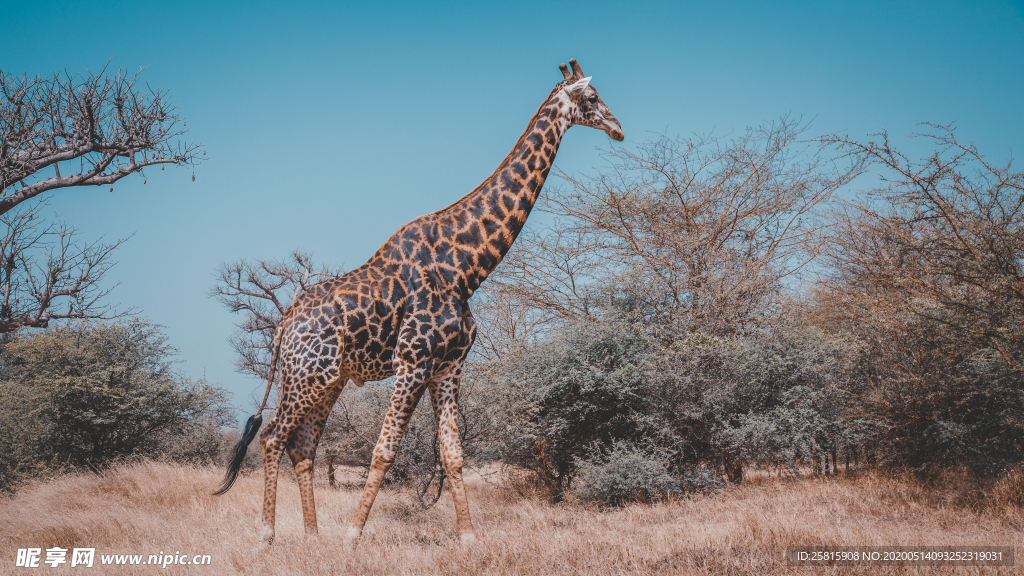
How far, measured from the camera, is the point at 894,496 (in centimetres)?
778

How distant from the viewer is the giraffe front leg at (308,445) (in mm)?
6168

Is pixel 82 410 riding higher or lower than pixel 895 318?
lower

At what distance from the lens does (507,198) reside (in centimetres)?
623

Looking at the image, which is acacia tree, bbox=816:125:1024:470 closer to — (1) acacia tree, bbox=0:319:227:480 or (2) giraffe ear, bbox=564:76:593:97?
(2) giraffe ear, bbox=564:76:593:97

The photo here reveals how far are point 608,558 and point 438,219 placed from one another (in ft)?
12.4

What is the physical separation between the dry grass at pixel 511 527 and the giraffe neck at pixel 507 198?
8.91 ft

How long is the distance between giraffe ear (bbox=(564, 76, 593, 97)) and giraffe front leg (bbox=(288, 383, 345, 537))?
423 cm

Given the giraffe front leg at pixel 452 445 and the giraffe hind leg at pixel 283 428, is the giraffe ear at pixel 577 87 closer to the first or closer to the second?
the giraffe front leg at pixel 452 445

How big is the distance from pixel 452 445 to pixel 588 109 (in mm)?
4055

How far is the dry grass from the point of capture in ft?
15.5

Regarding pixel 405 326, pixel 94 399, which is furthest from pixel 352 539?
pixel 94 399

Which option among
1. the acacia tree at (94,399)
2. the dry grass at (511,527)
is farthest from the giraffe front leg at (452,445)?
the acacia tree at (94,399)

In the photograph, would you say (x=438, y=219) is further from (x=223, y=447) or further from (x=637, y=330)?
(x=223, y=447)

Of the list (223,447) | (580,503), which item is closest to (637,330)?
(580,503)
